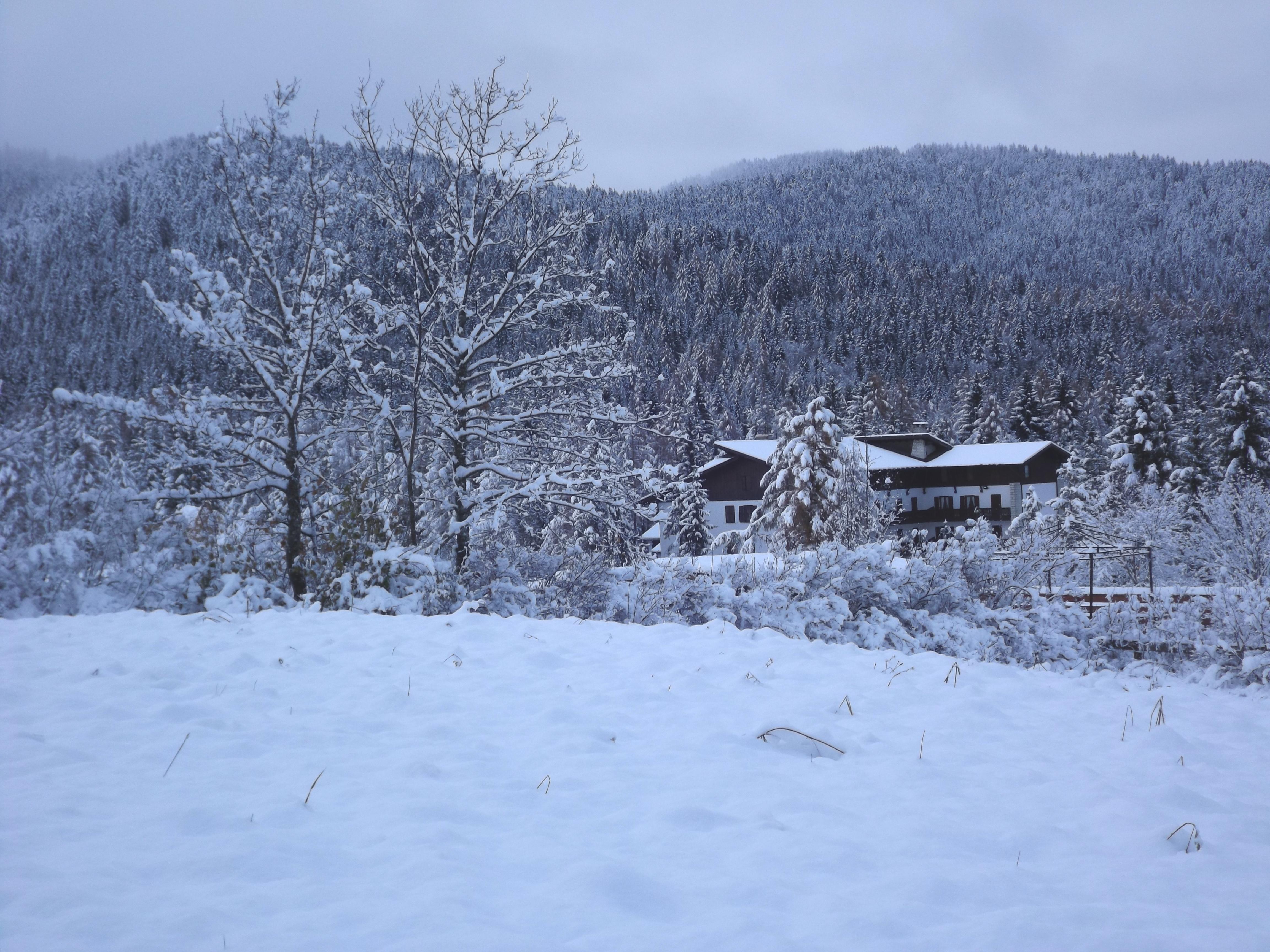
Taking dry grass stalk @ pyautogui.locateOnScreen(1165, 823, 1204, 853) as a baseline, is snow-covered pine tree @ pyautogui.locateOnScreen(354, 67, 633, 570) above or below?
above

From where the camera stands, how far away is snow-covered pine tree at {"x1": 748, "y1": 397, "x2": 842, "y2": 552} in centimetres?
2731

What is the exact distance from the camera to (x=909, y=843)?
3.31 m

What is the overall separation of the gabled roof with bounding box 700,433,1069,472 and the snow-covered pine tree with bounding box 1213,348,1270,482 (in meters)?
15.4

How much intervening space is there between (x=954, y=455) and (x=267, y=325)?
1980 inches

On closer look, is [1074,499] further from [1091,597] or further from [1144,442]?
[1091,597]

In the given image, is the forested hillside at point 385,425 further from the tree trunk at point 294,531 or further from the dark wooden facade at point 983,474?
the dark wooden facade at point 983,474

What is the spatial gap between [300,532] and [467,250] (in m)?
5.09

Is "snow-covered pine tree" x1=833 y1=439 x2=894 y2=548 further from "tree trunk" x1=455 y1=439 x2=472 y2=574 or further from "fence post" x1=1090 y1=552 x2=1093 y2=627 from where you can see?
"tree trunk" x1=455 y1=439 x2=472 y2=574

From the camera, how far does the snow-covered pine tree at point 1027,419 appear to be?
60.0 m

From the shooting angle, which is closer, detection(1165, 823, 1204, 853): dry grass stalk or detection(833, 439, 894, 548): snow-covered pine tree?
detection(1165, 823, 1204, 853): dry grass stalk

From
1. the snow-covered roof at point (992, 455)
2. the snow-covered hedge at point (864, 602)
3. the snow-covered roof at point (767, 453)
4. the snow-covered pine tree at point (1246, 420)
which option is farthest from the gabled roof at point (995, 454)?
the snow-covered hedge at point (864, 602)

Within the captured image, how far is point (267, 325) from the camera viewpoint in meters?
10.2

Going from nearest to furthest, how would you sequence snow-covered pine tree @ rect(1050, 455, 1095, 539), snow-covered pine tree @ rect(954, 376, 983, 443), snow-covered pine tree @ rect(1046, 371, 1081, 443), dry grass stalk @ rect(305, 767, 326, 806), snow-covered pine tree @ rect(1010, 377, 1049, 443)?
dry grass stalk @ rect(305, 767, 326, 806) < snow-covered pine tree @ rect(1050, 455, 1095, 539) < snow-covered pine tree @ rect(1010, 377, 1049, 443) < snow-covered pine tree @ rect(1046, 371, 1081, 443) < snow-covered pine tree @ rect(954, 376, 983, 443)

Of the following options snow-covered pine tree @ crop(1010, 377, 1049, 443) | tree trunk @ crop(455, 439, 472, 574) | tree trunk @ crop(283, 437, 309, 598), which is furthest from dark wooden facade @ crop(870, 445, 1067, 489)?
tree trunk @ crop(283, 437, 309, 598)
